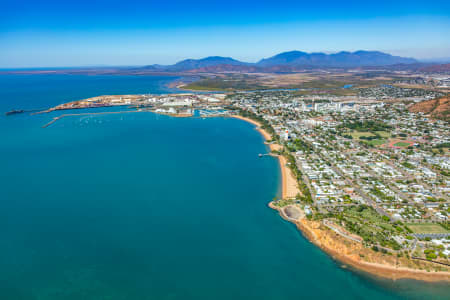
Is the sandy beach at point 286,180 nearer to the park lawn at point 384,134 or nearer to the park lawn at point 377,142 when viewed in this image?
the park lawn at point 377,142

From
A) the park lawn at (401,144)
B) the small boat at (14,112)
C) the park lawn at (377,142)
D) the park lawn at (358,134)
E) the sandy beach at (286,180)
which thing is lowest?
the sandy beach at (286,180)

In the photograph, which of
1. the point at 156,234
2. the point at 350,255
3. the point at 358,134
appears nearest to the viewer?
the point at 350,255

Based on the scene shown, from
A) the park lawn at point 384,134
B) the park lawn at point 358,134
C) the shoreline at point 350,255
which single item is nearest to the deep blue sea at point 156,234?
the shoreline at point 350,255

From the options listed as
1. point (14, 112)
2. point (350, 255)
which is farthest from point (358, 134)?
point (14, 112)

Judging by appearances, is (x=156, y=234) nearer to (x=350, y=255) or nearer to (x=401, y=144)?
(x=350, y=255)

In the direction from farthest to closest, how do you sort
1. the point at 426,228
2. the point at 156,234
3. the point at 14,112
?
1. the point at 14,112
2. the point at 156,234
3. the point at 426,228

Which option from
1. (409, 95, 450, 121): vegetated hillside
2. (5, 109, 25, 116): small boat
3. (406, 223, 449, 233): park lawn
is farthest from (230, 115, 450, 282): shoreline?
(5, 109, 25, 116): small boat

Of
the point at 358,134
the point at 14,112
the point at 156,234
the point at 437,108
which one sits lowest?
the point at 156,234
